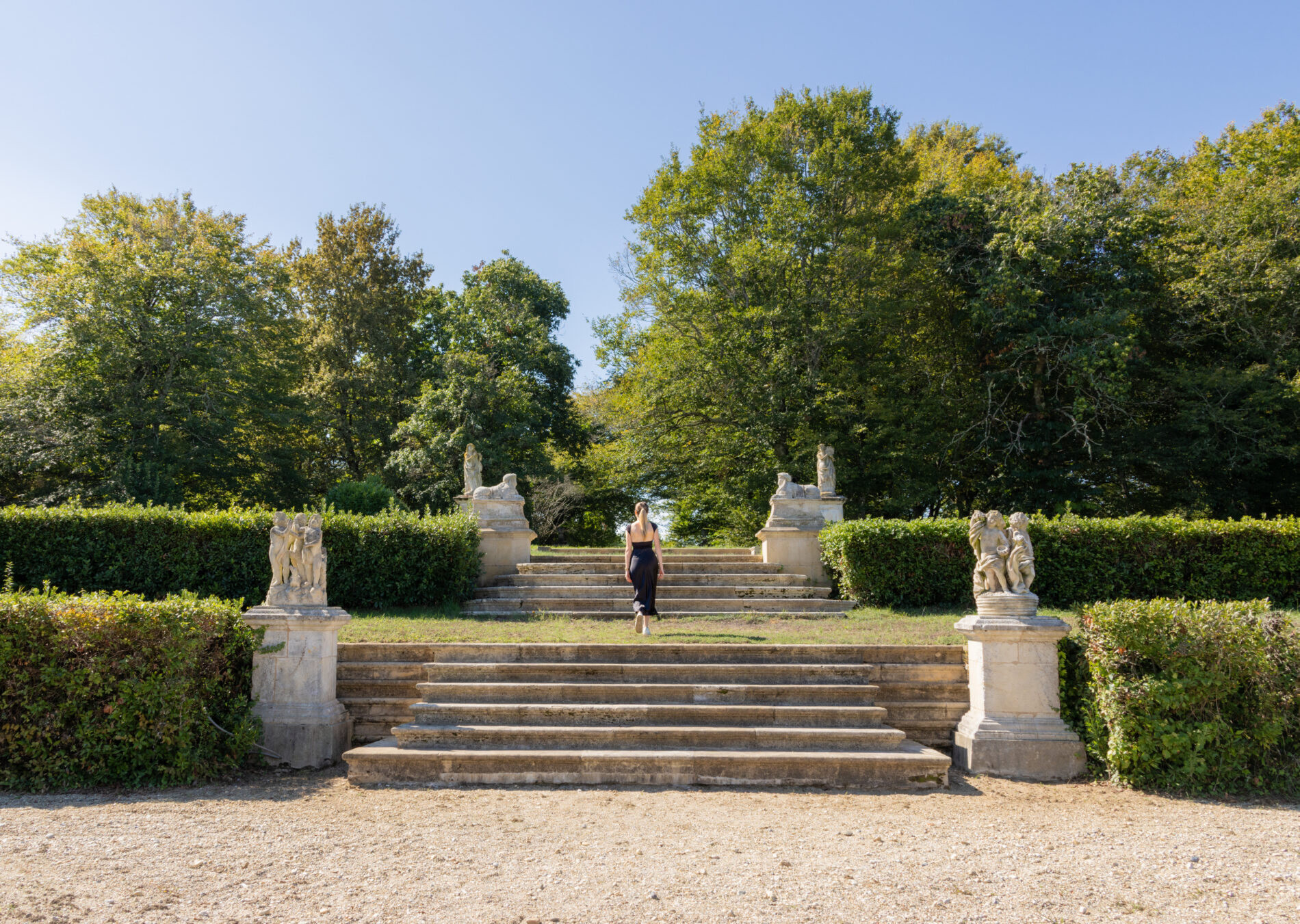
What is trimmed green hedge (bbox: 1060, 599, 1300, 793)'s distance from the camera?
534cm

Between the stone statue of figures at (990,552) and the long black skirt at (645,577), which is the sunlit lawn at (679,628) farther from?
the stone statue of figures at (990,552)

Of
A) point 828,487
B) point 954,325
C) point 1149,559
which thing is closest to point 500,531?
point 828,487

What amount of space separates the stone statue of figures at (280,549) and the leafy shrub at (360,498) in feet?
33.0

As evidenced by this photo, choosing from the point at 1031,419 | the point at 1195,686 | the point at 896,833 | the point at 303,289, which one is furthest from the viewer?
the point at 303,289

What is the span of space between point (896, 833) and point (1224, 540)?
8.44 meters

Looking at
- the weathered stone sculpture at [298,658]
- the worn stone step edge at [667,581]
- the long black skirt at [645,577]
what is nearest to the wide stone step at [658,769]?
the weathered stone sculpture at [298,658]

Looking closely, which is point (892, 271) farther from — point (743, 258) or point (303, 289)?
point (303, 289)

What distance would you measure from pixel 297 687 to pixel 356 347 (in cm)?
2345

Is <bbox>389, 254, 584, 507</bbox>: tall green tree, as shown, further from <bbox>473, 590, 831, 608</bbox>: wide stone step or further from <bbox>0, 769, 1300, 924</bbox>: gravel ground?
<bbox>0, 769, 1300, 924</bbox>: gravel ground

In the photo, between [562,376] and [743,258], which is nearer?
[743,258]

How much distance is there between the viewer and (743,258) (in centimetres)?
1902

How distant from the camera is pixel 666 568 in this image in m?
11.9

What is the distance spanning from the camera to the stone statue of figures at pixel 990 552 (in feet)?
20.6

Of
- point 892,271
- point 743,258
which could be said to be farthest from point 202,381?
point 892,271
